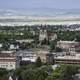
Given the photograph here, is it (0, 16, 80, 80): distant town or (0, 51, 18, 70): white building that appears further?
(0, 51, 18, 70): white building

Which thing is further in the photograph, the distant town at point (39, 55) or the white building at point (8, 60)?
the white building at point (8, 60)

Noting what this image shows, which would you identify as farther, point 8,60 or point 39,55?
point 39,55

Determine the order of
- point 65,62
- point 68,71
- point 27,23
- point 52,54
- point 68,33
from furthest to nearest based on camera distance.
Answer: point 27,23 < point 68,33 < point 52,54 < point 65,62 < point 68,71

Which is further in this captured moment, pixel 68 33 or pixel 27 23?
pixel 27 23

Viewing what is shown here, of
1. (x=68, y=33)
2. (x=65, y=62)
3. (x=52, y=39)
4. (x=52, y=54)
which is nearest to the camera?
(x=65, y=62)

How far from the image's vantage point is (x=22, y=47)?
17.7 meters

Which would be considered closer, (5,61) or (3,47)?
(5,61)

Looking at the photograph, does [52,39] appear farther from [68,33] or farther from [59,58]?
[59,58]

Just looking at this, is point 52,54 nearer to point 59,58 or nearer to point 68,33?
point 59,58

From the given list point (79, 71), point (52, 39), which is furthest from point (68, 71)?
point (52, 39)

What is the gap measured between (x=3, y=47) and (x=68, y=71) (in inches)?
259

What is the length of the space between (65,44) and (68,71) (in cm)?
741

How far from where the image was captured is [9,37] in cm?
2045

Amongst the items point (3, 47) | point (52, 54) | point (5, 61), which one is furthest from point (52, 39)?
point (5, 61)
